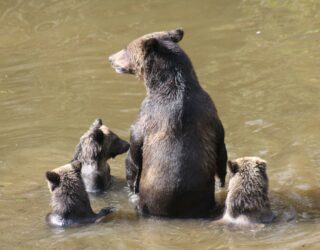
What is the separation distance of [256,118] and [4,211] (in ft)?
13.5

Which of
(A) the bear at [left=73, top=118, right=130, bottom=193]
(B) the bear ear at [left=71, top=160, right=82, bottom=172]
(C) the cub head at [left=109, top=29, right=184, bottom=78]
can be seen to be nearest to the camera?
(C) the cub head at [left=109, top=29, right=184, bottom=78]

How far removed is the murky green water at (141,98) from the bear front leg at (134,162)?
306mm

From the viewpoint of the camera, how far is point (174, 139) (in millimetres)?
8531

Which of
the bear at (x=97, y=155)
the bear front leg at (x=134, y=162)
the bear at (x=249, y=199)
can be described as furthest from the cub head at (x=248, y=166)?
the bear at (x=97, y=155)

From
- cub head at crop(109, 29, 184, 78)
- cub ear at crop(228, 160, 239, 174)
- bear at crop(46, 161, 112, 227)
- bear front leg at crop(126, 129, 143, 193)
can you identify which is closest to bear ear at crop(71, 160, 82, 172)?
bear at crop(46, 161, 112, 227)

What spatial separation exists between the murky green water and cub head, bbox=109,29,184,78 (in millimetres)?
1589

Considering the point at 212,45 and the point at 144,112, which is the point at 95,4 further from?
the point at 144,112

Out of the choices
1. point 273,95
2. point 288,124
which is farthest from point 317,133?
point 273,95

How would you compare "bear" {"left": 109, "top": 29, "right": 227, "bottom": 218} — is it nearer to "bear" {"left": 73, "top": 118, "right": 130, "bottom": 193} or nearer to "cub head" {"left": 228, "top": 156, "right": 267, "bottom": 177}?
"cub head" {"left": 228, "top": 156, "right": 267, "bottom": 177}

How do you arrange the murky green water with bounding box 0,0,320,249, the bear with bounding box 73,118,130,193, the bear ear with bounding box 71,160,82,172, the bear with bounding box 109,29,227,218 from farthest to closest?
the bear with bounding box 73,118,130,193 → the bear ear with bounding box 71,160,82,172 → the bear with bounding box 109,29,227,218 → the murky green water with bounding box 0,0,320,249

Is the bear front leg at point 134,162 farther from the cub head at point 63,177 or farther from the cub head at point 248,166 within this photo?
the cub head at point 248,166

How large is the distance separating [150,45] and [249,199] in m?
1.98

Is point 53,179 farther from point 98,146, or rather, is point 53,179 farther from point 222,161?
point 222,161

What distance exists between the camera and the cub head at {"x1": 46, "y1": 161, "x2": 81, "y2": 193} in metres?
8.74
